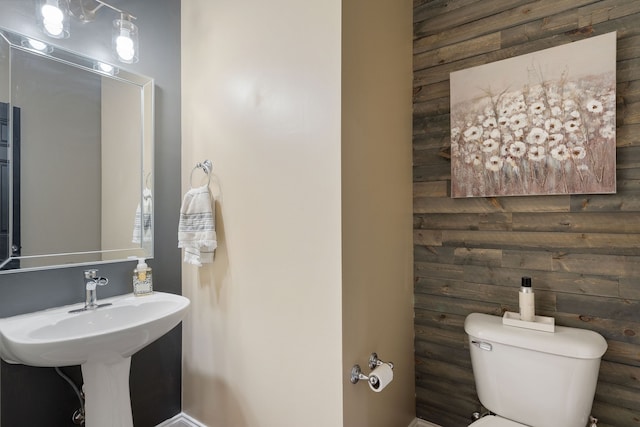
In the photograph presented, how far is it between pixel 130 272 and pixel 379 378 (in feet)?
4.32

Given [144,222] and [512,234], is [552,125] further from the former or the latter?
[144,222]

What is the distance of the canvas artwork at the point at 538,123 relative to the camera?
1.27 meters

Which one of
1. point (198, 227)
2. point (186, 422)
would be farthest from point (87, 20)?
point (186, 422)

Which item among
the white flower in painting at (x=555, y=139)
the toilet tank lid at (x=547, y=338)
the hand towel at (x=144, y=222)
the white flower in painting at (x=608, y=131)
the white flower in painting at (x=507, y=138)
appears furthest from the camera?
the hand towel at (x=144, y=222)

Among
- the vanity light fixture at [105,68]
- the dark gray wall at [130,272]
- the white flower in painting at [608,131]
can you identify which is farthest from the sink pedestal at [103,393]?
the white flower in painting at [608,131]

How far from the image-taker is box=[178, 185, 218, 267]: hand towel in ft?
5.00

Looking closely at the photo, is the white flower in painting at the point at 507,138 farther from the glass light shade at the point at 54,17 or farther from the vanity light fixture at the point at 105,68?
the glass light shade at the point at 54,17

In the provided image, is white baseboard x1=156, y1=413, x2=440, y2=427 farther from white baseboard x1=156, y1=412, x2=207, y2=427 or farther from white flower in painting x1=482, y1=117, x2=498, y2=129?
white flower in painting x1=482, y1=117, x2=498, y2=129

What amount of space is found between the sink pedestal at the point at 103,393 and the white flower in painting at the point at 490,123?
75.1 inches

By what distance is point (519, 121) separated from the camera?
144cm

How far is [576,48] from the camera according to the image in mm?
1317

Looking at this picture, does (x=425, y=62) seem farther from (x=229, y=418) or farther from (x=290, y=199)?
(x=229, y=418)

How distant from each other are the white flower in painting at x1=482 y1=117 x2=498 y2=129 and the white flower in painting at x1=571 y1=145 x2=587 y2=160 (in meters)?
0.33

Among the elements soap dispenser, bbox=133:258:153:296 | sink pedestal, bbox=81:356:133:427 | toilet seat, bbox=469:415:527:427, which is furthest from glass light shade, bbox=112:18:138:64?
toilet seat, bbox=469:415:527:427
